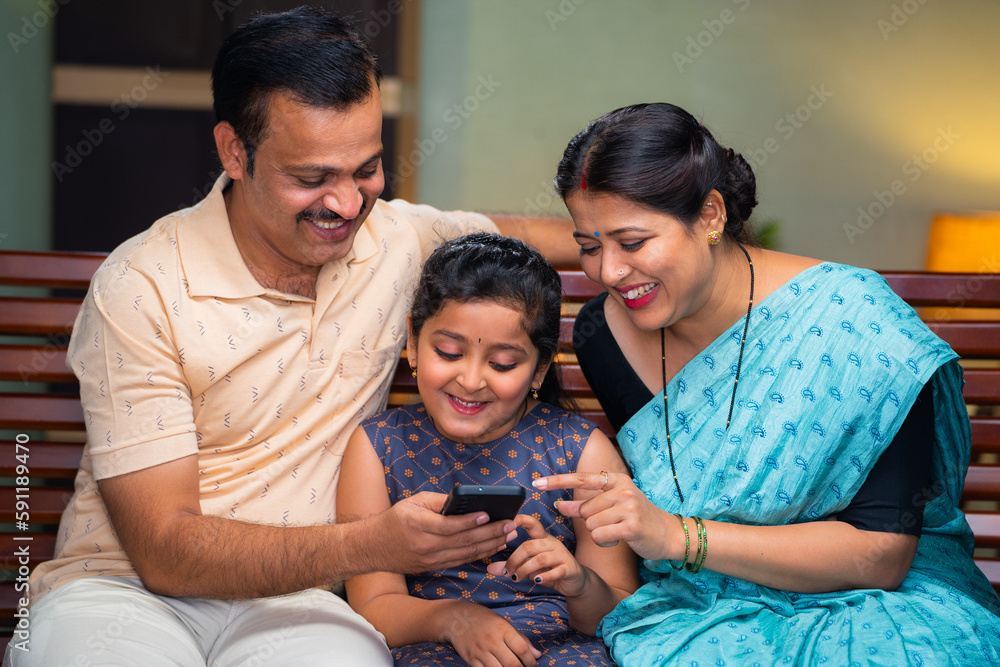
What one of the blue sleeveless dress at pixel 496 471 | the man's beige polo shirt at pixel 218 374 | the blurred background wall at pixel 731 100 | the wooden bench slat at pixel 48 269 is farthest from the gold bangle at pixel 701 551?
the blurred background wall at pixel 731 100

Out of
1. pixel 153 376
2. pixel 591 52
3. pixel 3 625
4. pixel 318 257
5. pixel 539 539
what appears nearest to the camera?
pixel 539 539

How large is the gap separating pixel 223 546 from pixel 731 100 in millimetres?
3787

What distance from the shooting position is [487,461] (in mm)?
1965

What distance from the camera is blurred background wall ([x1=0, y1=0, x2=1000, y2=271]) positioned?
4.52 metres

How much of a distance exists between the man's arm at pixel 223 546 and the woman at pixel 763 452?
1.18ft

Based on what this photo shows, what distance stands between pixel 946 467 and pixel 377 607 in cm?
127

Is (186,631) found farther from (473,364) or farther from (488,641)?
(473,364)

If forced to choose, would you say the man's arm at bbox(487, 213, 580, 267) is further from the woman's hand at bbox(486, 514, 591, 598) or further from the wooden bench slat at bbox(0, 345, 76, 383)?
the wooden bench slat at bbox(0, 345, 76, 383)

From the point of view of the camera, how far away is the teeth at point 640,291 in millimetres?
1797

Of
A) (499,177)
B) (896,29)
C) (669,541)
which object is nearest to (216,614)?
(669,541)

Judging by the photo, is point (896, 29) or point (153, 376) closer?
point (153, 376)

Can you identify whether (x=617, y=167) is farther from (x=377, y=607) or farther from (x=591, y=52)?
(x=591, y=52)

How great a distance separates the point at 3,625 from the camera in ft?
7.09

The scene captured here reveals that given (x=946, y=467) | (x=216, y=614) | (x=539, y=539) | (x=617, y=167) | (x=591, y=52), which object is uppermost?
(x=591, y=52)
